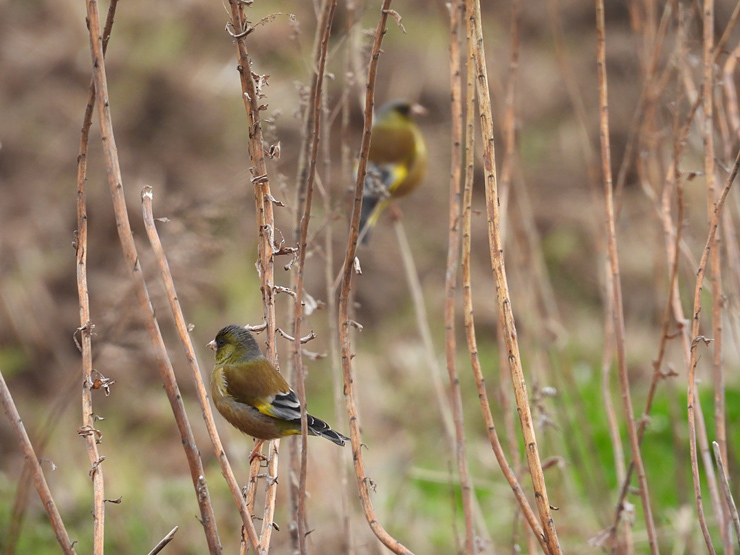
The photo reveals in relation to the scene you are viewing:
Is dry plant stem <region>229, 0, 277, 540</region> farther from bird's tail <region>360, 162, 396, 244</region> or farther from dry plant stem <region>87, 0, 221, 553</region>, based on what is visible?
bird's tail <region>360, 162, 396, 244</region>

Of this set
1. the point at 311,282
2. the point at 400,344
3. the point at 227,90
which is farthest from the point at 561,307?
the point at 227,90

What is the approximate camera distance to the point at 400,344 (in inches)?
219

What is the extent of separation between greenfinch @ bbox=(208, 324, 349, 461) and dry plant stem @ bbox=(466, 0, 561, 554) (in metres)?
0.53

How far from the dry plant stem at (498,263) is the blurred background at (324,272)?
1.16m

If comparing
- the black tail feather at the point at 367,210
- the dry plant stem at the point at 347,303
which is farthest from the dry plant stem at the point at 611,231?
the black tail feather at the point at 367,210

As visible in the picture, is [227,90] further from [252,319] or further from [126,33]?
[252,319]

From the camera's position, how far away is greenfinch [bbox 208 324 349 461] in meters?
1.97

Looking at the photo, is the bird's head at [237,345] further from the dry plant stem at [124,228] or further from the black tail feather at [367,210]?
the black tail feather at [367,210]

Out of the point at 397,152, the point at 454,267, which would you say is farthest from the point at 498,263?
the point at 397,152

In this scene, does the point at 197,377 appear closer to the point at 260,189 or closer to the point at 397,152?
the point at 260,189

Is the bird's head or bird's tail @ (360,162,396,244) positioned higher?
bird's tail @ (360,162,396,244)

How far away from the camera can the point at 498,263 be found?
55.0 inches

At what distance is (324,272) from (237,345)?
342 centimetres

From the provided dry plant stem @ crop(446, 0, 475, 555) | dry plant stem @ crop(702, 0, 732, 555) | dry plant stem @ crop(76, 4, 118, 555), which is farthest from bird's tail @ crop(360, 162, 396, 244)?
dry plant stem @ crop(76, 4, 118, 555)
